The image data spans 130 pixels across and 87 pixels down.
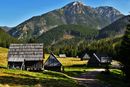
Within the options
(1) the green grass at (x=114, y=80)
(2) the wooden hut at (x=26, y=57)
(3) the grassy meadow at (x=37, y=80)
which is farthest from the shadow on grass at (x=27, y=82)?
(2) the wooden hut at (x=26, y=57)

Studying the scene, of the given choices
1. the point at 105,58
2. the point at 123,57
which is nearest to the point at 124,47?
the point at 123,57

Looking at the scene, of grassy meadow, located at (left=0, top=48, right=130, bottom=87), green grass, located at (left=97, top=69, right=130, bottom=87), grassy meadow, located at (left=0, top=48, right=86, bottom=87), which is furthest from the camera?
green grass, located at (left=97, top=69, right=130, bottom=87)

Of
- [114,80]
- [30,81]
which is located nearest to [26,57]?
[114,80]

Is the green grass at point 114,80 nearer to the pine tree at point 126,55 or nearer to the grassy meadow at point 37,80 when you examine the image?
the grassy meadow at point 37,80

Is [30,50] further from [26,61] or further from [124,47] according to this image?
[124,47]

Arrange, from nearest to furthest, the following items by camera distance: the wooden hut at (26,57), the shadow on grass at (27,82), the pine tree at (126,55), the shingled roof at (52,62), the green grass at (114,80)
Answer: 1. the shadow on grass at (27,82)
2. the green grass at (114,80)
3. the pine tree at (126,55)
4. the wooden hut at (26,57)
5. the shingled roof at (52,62)

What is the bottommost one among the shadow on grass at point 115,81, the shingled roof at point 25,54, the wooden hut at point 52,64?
the shadow on grass at point 115,81

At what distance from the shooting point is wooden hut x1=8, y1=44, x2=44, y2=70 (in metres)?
71.4

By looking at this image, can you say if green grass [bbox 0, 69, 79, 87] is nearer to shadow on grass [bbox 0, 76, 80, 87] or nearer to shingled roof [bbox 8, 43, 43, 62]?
shadow on grass [bbox 0, 76, 80, 87]

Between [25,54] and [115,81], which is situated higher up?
[25,54]

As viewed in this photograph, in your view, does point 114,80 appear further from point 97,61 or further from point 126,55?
point 97,61

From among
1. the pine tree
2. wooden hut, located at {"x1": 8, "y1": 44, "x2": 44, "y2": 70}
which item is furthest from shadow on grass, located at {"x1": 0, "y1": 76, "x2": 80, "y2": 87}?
wooden hut, located at {"x1": 8, "y1": 44, "x2": 44, "y2": 70}

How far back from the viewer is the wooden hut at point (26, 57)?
71.4 meters

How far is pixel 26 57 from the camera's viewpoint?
236ft
